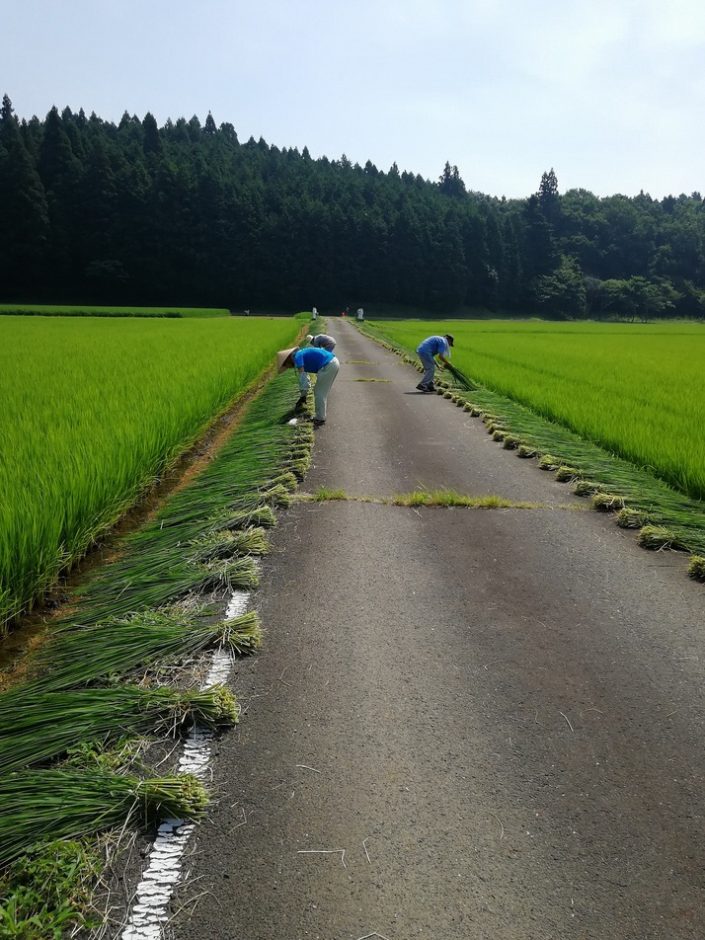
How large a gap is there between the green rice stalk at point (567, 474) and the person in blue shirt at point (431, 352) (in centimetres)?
545

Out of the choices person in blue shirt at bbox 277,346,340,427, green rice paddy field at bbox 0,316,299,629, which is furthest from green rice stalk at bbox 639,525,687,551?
person in blue shirt at bbox 277,346,340,427

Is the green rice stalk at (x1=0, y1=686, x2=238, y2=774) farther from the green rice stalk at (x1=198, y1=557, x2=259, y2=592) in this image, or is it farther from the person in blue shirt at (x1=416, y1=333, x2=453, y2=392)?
the person in blue shirt at (x1=416, y1=333, x2=453, y2=392)

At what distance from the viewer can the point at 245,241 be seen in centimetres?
6500

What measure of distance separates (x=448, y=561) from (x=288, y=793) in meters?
2.26

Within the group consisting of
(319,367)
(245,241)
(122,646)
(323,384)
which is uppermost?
(245,241)

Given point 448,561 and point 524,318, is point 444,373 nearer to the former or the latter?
point 448,561

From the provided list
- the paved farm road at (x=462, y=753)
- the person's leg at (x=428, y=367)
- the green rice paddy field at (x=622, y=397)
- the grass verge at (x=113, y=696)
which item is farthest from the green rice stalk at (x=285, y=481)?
the person's leg at (x=428, y=367)

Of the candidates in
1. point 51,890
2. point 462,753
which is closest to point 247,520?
point 462,753

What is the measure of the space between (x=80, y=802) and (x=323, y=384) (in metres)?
6.81

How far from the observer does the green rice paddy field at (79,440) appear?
3271 mm

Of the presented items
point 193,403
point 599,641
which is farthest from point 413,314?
point 599,641

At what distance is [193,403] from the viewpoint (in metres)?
7.30

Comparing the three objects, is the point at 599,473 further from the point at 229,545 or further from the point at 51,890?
the point at 51,890

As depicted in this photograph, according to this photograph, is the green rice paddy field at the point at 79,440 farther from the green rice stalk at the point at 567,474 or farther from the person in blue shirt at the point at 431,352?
the green rice stalk at the point at 567,474
